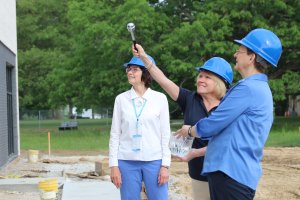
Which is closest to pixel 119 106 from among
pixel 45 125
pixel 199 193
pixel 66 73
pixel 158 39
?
pixel 199 193

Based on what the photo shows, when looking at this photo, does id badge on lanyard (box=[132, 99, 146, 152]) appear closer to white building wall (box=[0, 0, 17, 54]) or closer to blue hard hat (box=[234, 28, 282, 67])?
blue hard hat (box=[234, 28, 282, 67])

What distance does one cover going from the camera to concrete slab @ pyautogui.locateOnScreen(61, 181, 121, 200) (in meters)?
8.14

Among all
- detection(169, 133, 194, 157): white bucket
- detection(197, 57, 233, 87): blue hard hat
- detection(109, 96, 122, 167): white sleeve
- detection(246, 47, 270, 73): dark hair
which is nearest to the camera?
detection(246, 47, 270, 73): dark hair

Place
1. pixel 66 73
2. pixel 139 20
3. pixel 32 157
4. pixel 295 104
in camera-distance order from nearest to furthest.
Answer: pixel 32 157, pixel 139 20, pixel 66 73, pixel 295 104

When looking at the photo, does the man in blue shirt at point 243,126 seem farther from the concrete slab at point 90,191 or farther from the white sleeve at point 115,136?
the concrete slab at point 90,191

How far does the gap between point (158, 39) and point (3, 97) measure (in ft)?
54.1

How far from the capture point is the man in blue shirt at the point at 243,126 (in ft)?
10.4

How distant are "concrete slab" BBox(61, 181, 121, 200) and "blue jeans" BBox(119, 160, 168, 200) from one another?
3.46 metres

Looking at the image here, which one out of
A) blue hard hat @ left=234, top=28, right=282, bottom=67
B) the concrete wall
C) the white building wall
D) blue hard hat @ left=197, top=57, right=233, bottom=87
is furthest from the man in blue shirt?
the white building wall

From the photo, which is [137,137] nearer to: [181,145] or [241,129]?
[181,145]

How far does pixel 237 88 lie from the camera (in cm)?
319

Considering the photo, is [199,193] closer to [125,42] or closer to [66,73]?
[125,42]

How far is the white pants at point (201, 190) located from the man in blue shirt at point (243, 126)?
948 millimetres

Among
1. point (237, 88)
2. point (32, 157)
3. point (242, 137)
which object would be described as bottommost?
point (32, 157)
